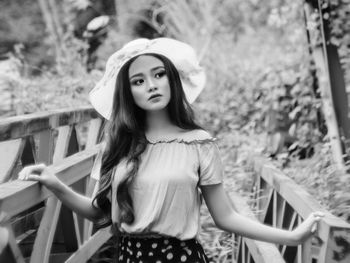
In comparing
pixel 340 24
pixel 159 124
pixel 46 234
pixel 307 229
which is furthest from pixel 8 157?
pixel 340 24

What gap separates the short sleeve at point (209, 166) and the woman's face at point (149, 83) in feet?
0.76

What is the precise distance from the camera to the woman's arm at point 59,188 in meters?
2.22

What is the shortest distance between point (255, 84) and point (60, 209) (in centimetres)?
649

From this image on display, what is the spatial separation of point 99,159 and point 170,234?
1.52 ft

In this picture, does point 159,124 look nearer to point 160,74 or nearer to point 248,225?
point 160,74

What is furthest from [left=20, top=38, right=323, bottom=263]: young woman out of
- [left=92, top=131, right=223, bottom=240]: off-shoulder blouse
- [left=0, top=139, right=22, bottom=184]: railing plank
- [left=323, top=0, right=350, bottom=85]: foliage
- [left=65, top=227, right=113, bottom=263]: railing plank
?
[left=323, top=0, right=350, bottom=85]: foliage

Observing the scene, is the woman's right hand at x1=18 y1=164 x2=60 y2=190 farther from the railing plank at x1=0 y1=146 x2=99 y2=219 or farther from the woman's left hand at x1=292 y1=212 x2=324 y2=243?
the woman's left hand at x1=292 y1=212 x2=324 y2=243

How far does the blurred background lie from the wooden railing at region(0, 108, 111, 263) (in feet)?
2.41

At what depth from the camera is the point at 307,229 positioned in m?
2.21

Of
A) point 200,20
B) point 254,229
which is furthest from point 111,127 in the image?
point 200,20

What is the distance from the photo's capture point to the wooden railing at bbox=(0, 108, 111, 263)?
2.08 m

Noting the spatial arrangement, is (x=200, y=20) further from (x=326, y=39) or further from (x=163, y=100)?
(x=163, y=100)

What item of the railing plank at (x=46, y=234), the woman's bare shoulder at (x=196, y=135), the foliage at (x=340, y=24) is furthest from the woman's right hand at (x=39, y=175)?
the foliage at (x=340, y=24)

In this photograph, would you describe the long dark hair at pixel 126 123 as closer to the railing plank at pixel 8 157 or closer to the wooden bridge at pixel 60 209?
the wooden bridge at pixel 60 209
